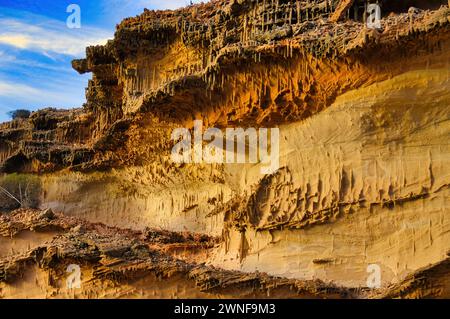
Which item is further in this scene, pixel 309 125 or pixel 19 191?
pixel 19 191

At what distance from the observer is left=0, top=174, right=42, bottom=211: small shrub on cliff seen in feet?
74.7

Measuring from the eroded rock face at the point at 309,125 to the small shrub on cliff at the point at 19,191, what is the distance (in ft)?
15.5

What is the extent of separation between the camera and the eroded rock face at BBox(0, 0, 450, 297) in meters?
13.3

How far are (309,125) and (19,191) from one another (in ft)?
36.8

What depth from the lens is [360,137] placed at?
1406cm

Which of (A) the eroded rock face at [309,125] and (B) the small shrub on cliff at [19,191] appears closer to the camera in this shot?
(A) the eroded rock face at [309,125]

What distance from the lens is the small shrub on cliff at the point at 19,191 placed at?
22781 mm

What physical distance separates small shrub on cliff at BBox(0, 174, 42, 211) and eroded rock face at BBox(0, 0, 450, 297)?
4.72 metres

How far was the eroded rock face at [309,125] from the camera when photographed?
43.7 ft

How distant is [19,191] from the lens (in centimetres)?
2311

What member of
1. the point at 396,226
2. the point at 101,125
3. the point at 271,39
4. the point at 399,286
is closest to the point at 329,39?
the point at 271,39

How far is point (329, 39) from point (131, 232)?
8236 mm

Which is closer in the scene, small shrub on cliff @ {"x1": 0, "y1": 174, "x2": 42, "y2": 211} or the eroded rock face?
the eroded rock face
